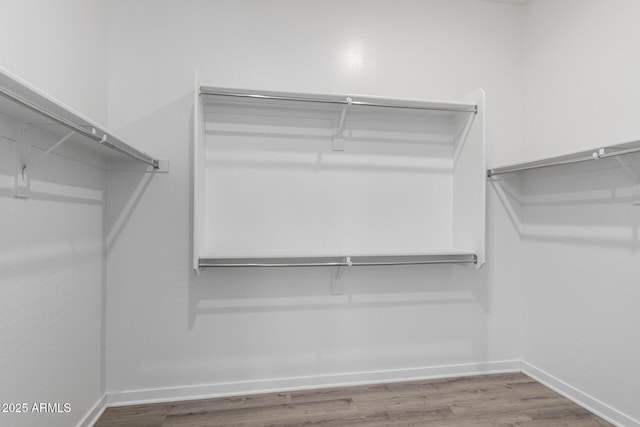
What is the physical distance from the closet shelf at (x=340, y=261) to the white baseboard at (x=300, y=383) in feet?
2.38

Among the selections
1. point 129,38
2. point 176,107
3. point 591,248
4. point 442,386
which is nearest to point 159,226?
point 176,107

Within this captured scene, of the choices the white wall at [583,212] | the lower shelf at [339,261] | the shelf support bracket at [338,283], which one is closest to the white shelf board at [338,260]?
the lower shelf at [339,261]

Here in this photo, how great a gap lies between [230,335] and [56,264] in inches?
39.1

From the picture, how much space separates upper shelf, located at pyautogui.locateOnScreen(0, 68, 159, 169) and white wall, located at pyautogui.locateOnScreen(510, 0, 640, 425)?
238cm

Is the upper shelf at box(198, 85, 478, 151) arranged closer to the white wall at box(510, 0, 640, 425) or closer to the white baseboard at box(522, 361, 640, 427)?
the white wall at box(510, 0, 640, 425)

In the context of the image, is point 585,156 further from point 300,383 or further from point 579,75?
point 300,383

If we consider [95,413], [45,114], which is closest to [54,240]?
[45,114]

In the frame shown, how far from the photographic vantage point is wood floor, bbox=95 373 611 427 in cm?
178

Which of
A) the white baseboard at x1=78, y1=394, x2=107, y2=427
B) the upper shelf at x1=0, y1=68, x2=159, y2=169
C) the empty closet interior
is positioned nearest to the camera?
the upper shelf at x1=0, y1=68, x2=159, y2=169

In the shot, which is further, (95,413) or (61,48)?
(95,413)

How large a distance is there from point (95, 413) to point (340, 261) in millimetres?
1547

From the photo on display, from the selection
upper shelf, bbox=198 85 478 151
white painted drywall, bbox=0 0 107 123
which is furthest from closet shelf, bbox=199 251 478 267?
white painted drywall, bbox=0 0 107 123

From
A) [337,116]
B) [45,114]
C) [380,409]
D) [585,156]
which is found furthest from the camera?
[337,116]

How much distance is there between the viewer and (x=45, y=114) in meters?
1.00
